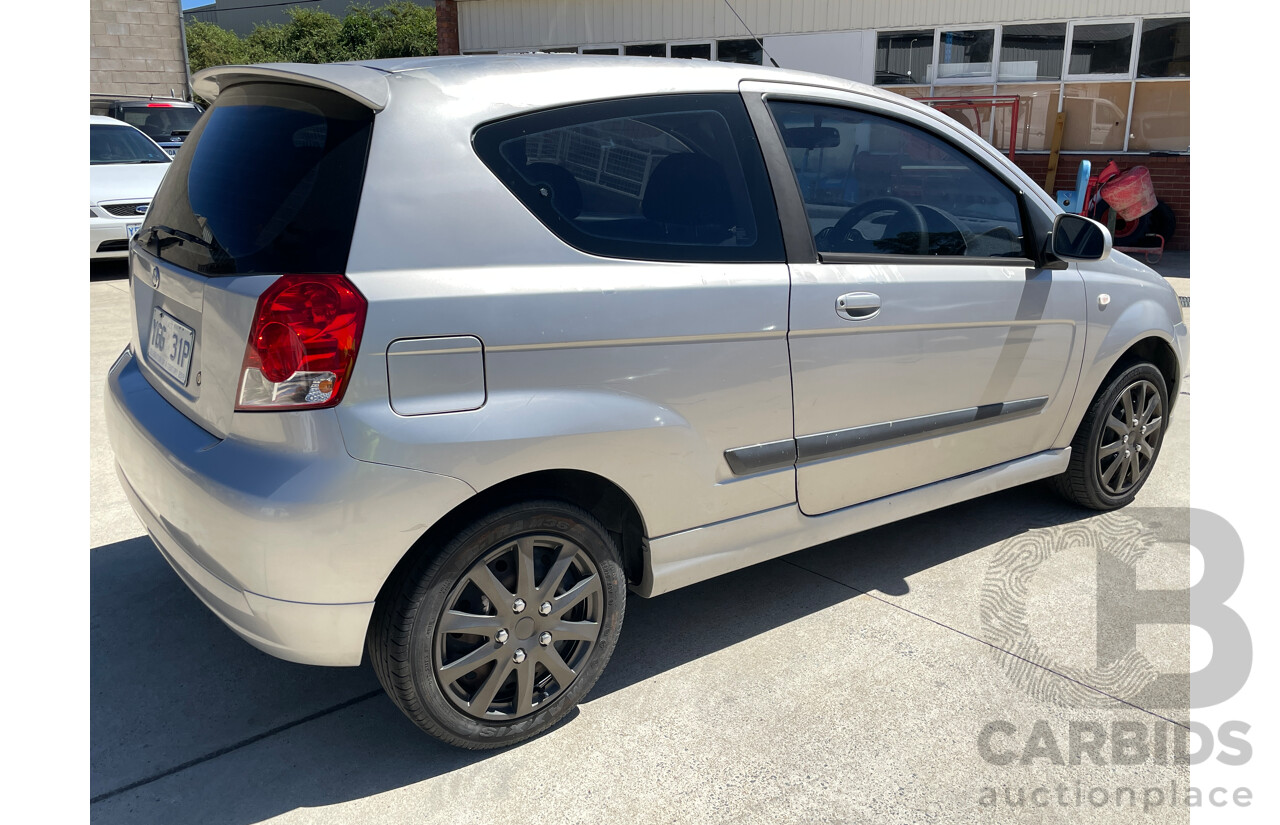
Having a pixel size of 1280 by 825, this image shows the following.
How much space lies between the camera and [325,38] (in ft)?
133

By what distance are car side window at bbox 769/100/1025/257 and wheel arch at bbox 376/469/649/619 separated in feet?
3.26

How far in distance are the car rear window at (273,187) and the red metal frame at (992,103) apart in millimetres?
12915

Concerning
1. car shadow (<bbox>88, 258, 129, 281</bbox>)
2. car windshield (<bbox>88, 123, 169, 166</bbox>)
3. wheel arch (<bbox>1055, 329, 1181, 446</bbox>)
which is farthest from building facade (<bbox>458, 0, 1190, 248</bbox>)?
wheel arch (<bbox>1055, 329, 1181, 446</bbox>)

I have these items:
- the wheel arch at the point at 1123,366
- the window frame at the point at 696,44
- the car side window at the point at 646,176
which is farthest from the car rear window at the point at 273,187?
the window frame at the point at 696,44

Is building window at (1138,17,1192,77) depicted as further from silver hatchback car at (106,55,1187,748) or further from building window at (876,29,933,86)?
silver hatchback car at (106,55,1187,748)

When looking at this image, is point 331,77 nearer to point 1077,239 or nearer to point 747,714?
point 747,714

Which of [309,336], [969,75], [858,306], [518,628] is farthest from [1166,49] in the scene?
[309,336]

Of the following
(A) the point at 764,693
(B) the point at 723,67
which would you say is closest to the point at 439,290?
(B) the point at 723,67

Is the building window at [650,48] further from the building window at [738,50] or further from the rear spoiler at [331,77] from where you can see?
the rear spoiler at [331,77]

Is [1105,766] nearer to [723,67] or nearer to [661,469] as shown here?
[661,469]

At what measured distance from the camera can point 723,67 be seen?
2.88 meters

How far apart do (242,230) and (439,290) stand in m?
0.54

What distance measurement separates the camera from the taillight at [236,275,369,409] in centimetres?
210

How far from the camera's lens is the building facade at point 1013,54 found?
1314 centimetres
